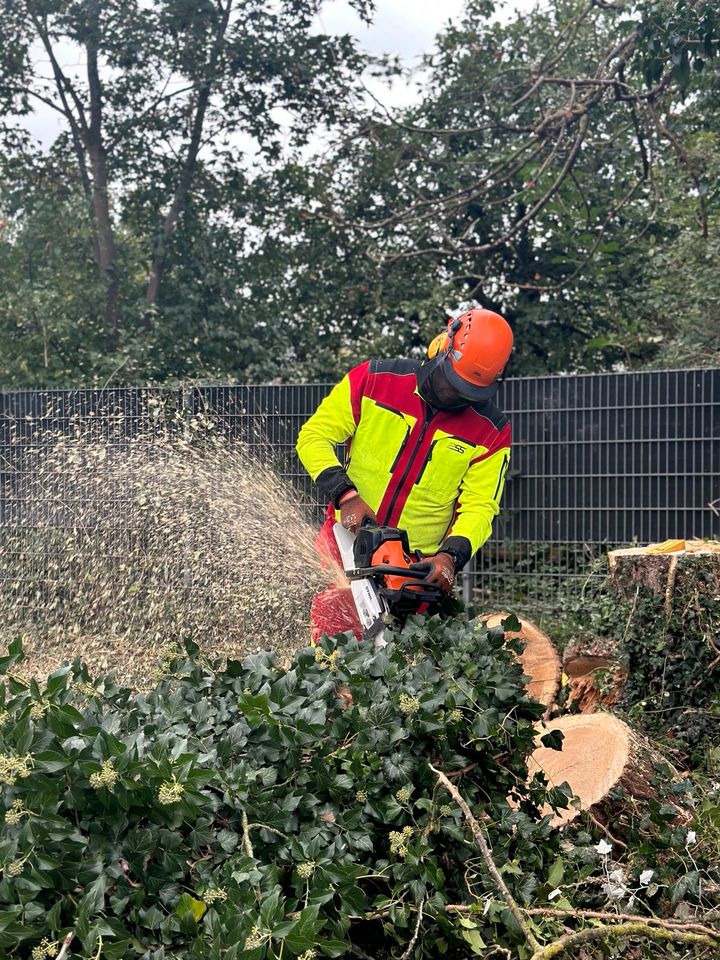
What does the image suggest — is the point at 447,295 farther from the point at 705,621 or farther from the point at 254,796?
the point at 254,796

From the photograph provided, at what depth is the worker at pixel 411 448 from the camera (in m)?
4.36

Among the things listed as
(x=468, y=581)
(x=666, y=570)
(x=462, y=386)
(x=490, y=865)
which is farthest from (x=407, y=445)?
(x=468, y=581)

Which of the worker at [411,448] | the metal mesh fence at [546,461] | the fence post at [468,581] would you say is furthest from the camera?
the fence post at [468,581]

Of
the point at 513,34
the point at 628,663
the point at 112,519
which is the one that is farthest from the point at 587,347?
the point at 628,663

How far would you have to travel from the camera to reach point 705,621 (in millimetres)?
5230

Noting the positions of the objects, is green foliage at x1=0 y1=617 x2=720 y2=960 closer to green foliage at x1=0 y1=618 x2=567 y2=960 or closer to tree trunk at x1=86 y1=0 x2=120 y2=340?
green foliage at x1=0 y1=618 x2=567 y2=960

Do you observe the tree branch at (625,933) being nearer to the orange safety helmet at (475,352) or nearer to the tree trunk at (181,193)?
the orange safety helmet at (475,352)

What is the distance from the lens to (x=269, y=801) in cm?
237

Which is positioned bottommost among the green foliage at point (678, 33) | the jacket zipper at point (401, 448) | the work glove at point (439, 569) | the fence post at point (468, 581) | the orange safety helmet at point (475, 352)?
the fence post at point (468, 581)

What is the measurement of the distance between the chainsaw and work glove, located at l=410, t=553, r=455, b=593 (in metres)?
0.02

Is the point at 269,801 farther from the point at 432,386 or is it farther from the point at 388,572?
the point at 432,386

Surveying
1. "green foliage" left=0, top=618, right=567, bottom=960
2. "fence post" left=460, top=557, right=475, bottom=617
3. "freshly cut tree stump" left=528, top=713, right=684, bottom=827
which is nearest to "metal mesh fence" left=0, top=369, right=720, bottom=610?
"fence post" left=460, top=557, right=475, bottom=617

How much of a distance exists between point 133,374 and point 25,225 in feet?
9.95

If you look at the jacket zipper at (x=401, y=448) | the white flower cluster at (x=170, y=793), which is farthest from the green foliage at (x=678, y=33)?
the white flower cluster at (x=170, y=793)
